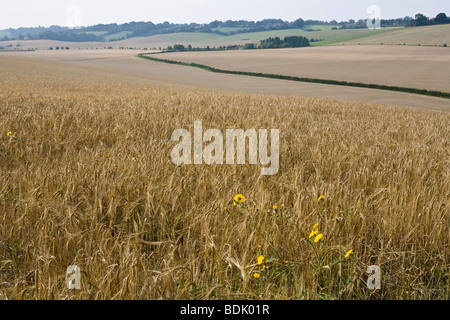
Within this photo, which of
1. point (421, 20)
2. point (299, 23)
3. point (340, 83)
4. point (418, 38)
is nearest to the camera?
point (340, 83)

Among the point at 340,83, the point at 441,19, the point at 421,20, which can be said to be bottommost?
the point at 340,83

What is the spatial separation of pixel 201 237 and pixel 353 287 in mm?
846

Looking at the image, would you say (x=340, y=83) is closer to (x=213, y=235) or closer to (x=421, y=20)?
(x=213, y=235)

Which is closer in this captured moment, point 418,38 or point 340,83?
point 340,83

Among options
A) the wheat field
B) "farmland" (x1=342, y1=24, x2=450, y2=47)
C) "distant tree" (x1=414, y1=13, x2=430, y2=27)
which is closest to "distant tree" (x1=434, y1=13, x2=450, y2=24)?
"distant tree" (x1=414, y1=13, x2=430, y2=27)

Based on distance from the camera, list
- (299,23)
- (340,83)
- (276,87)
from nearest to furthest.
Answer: (276,87) < (340,83) < (299,23)

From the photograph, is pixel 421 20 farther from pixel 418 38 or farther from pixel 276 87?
pixel 276 87

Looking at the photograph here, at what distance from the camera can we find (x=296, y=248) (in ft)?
6.75

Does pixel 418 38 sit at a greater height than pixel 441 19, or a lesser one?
lesser

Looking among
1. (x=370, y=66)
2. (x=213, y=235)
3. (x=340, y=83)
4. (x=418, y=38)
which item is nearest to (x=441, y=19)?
(x=418, y=38)

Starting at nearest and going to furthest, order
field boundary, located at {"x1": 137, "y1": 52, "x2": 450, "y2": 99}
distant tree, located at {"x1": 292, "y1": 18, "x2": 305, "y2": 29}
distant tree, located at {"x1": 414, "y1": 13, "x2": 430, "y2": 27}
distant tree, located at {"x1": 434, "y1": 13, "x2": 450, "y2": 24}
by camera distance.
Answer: field boundary, located at {"x1": 137, "y1": 52, "x2": 450, "y2": 99} < distant tree, located at {"x1": 434, "y1": 13, "x2": 450, "y2": 24} < distant tree, located at {"x1": 414, "y1": 13, "x2": 430, "y2": 27} < distant tree, located at {"x1": 292, "y1": 18, "x2": 305, "y2": 29}

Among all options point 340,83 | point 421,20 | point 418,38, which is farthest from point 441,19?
point 340,83

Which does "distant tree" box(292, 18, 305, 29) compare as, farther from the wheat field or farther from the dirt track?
the wheat field
